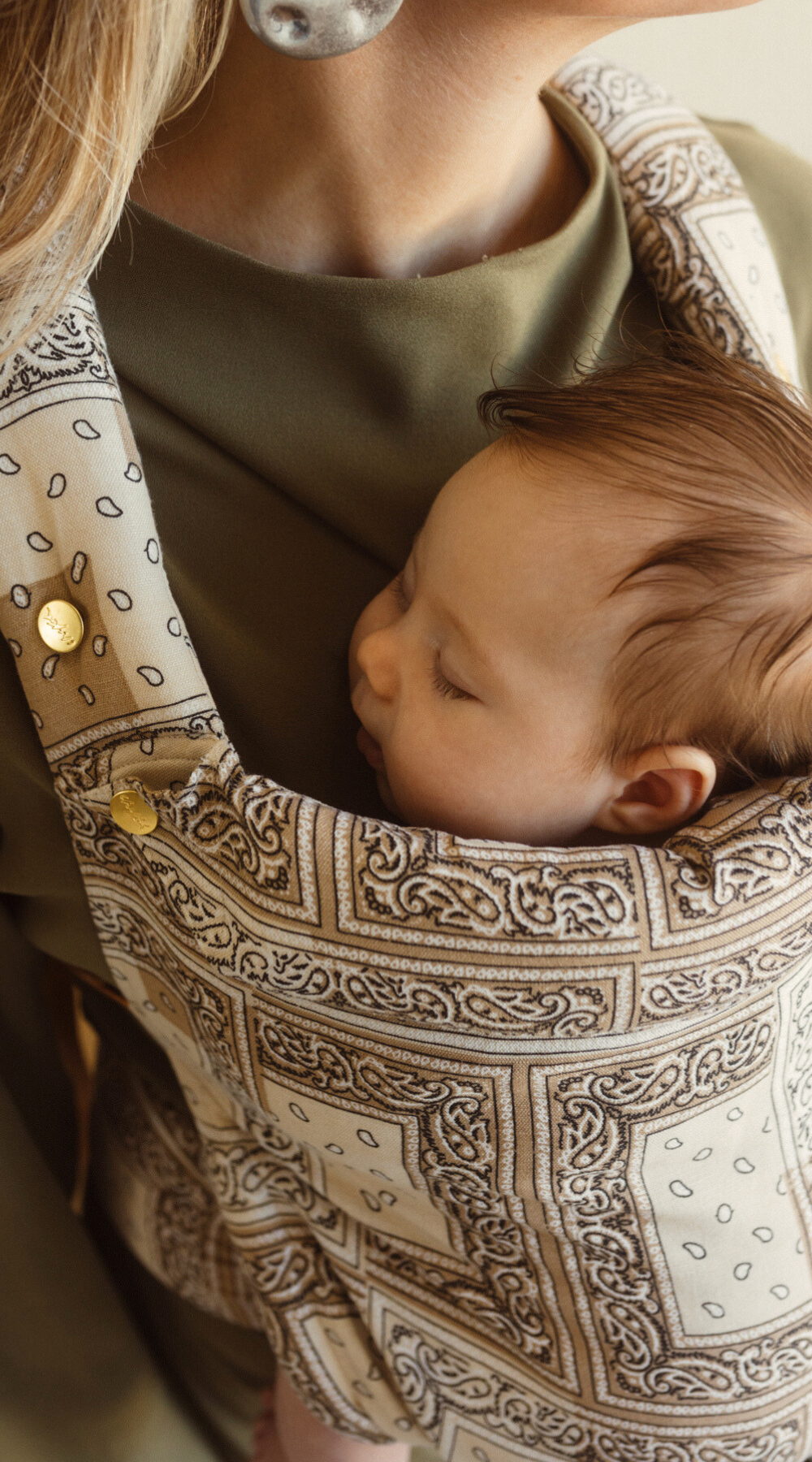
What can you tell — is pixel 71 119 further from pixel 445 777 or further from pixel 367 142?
pixel 445 777

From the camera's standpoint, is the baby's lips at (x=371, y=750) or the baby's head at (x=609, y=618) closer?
the baby's head at (x=609, y=618)

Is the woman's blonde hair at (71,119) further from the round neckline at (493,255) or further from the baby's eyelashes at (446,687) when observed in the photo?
the baby's eyelashes at (446,687)

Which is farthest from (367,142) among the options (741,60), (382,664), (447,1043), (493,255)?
(741,60)

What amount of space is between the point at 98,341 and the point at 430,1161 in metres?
0.59

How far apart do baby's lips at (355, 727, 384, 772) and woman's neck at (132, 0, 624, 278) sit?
366mm

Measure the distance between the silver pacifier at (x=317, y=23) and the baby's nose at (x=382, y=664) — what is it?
0.36m

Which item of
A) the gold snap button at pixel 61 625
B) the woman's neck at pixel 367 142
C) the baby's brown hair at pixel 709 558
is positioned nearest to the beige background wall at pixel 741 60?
the woman's neck at pixel 367 142

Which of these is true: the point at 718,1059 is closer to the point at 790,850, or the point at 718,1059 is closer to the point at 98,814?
the point at 790,850

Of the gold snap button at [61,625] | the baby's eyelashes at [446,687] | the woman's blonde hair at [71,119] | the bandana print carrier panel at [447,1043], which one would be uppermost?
the woman's blonde hair at [71,119]

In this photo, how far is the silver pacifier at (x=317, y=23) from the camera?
0.60 meters

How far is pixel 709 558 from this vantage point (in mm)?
709

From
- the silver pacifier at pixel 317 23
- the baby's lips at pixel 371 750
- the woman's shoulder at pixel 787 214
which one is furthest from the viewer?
the woman's shoulder at pixel 787 214

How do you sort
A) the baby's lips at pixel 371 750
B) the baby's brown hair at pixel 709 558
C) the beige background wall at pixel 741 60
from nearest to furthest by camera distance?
the baby's brown hair at pixel 709 558
the baby's lips at pixel 371 750
the beige background wall at pixel 741 60

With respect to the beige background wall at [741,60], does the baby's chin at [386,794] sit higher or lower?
lower
